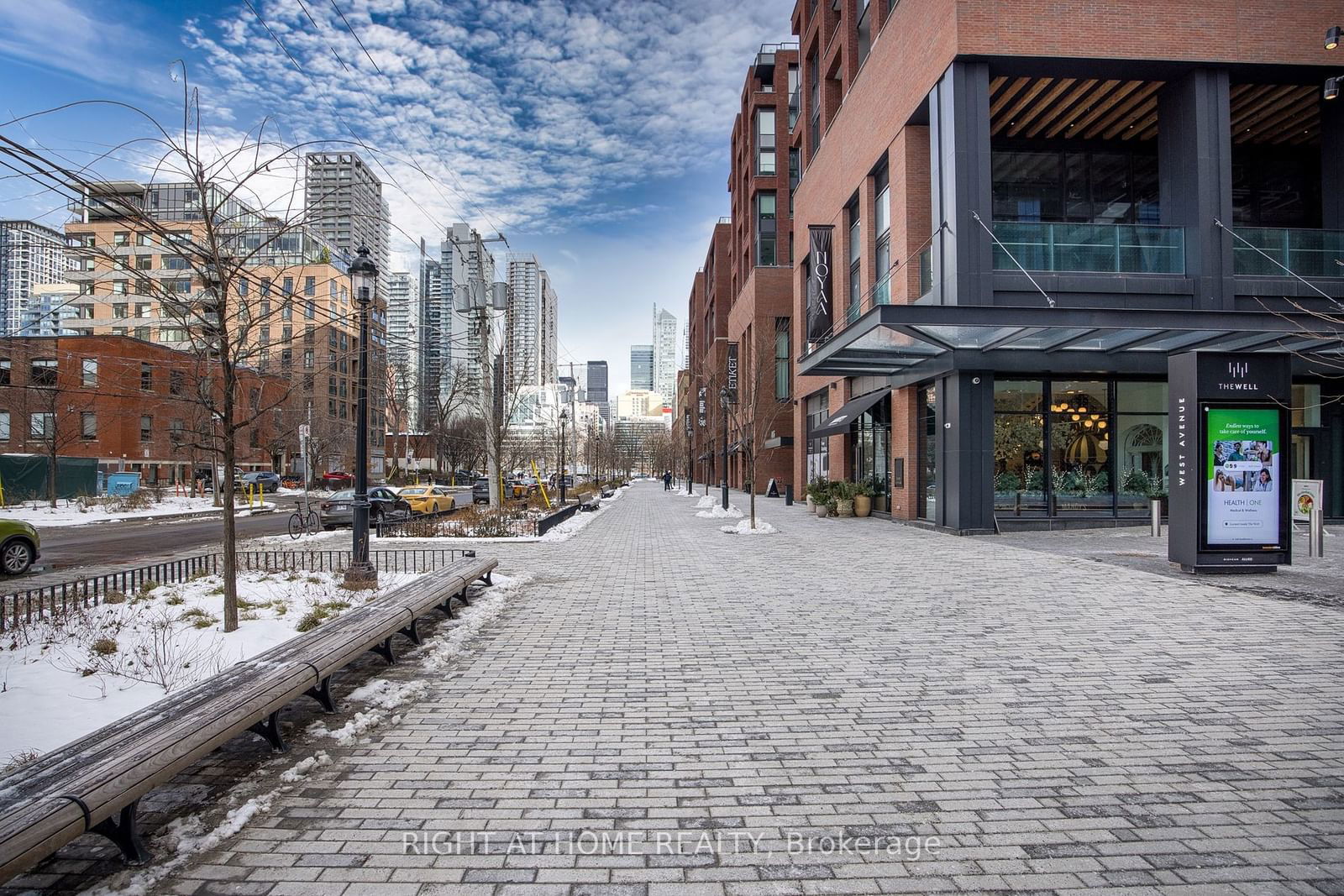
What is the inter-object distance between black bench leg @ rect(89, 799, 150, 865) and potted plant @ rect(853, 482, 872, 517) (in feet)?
78.9

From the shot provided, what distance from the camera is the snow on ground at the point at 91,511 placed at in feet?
80.3

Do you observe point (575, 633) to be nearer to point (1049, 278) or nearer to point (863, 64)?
point (1049, 278)

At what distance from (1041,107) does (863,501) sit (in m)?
13.7

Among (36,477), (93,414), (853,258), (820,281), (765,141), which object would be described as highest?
(765,141)

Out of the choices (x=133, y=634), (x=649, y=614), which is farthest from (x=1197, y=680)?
(x=133, y=634)

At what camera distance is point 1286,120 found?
20.9 meters

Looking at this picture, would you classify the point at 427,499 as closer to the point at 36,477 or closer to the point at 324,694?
the point at 324,694

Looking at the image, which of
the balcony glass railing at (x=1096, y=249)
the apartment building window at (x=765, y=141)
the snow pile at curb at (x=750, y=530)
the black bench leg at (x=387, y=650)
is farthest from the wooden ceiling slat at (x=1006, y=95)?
the apartment building window at (x=765, y=141)

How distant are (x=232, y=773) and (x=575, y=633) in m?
3.85

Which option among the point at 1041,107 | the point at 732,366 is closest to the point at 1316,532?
the point at 1041,107

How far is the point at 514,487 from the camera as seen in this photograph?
121ft

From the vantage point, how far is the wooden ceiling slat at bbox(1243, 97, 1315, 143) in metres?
20.1

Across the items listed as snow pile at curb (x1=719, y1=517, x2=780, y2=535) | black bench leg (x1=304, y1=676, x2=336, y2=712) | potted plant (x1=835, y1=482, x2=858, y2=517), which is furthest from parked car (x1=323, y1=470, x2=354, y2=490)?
black bench leg (x1=304, y1=676, x2=336, y2=712)

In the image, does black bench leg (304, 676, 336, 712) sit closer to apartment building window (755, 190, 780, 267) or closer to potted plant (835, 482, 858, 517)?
potted plant (835, 482, 858, 517)
